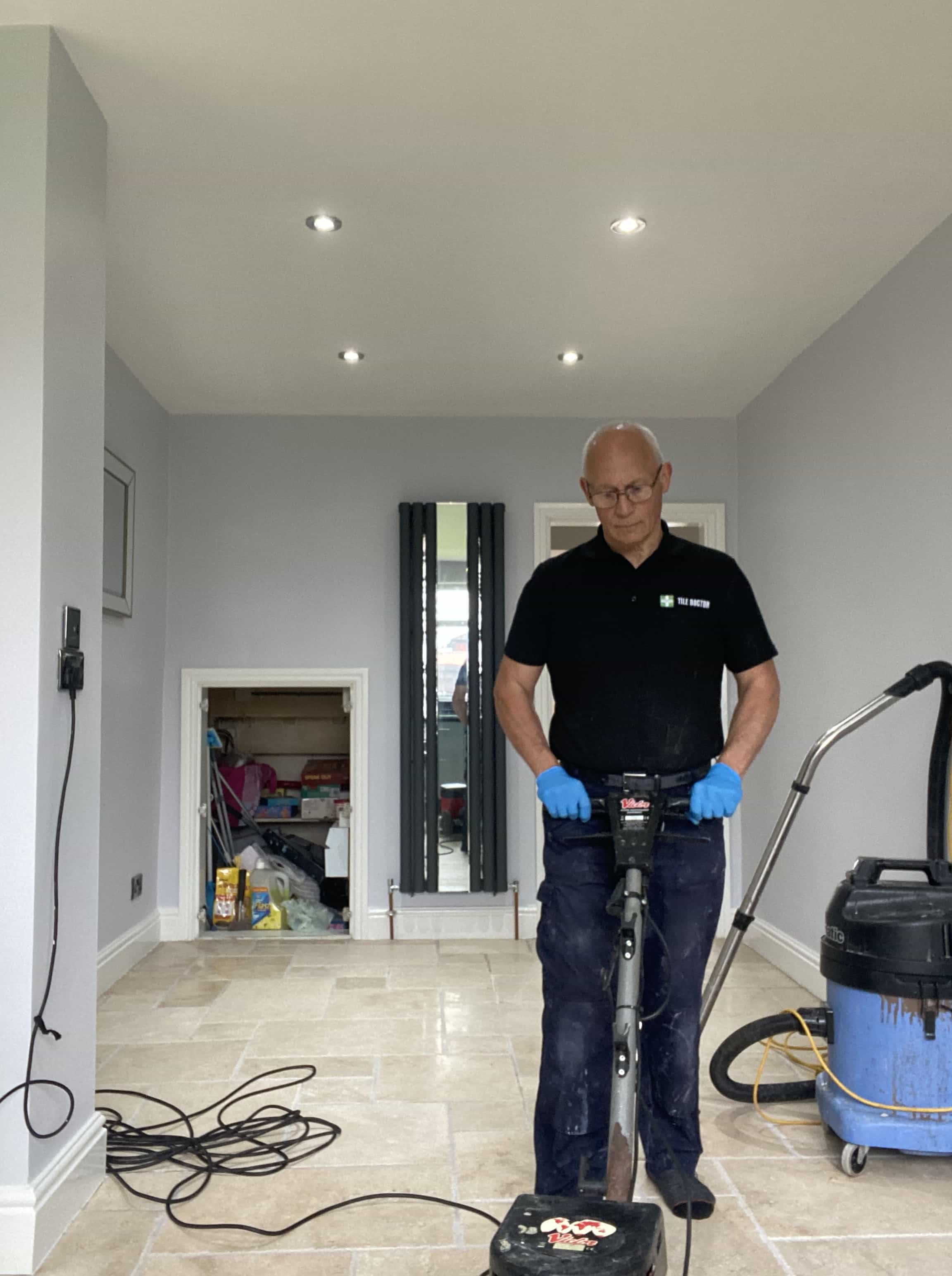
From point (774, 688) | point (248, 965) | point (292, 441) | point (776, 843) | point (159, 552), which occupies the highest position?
point (292, 441)

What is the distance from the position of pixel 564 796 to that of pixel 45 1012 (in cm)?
118

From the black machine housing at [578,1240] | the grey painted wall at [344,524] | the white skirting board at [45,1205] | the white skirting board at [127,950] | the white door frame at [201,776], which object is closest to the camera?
the black machine housing at [578,1240]

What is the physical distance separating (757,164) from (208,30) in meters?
1.48

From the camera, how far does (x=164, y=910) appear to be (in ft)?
17.4

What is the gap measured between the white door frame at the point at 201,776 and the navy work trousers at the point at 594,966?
10.4 ft

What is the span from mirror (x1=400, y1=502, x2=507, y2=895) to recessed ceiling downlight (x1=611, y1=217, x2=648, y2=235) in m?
2.12

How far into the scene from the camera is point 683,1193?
2.31 meters

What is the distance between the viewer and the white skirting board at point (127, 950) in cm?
436

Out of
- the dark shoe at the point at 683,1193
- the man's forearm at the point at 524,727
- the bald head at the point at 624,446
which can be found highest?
the bald head at the point at 624,446

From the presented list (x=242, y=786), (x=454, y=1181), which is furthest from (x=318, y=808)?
(x=454, y=1181)

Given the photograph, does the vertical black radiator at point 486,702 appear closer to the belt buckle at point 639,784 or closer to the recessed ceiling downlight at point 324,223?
the recessed ceiling downlight at point 324,223

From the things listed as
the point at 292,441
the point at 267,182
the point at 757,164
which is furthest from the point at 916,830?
the point at 292,441

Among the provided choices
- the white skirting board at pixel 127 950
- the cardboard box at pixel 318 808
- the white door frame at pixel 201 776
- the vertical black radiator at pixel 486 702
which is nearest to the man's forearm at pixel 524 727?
the white skirting board at pixel 127 950

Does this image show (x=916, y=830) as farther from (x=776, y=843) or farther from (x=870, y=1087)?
(x=870, y=1087)
